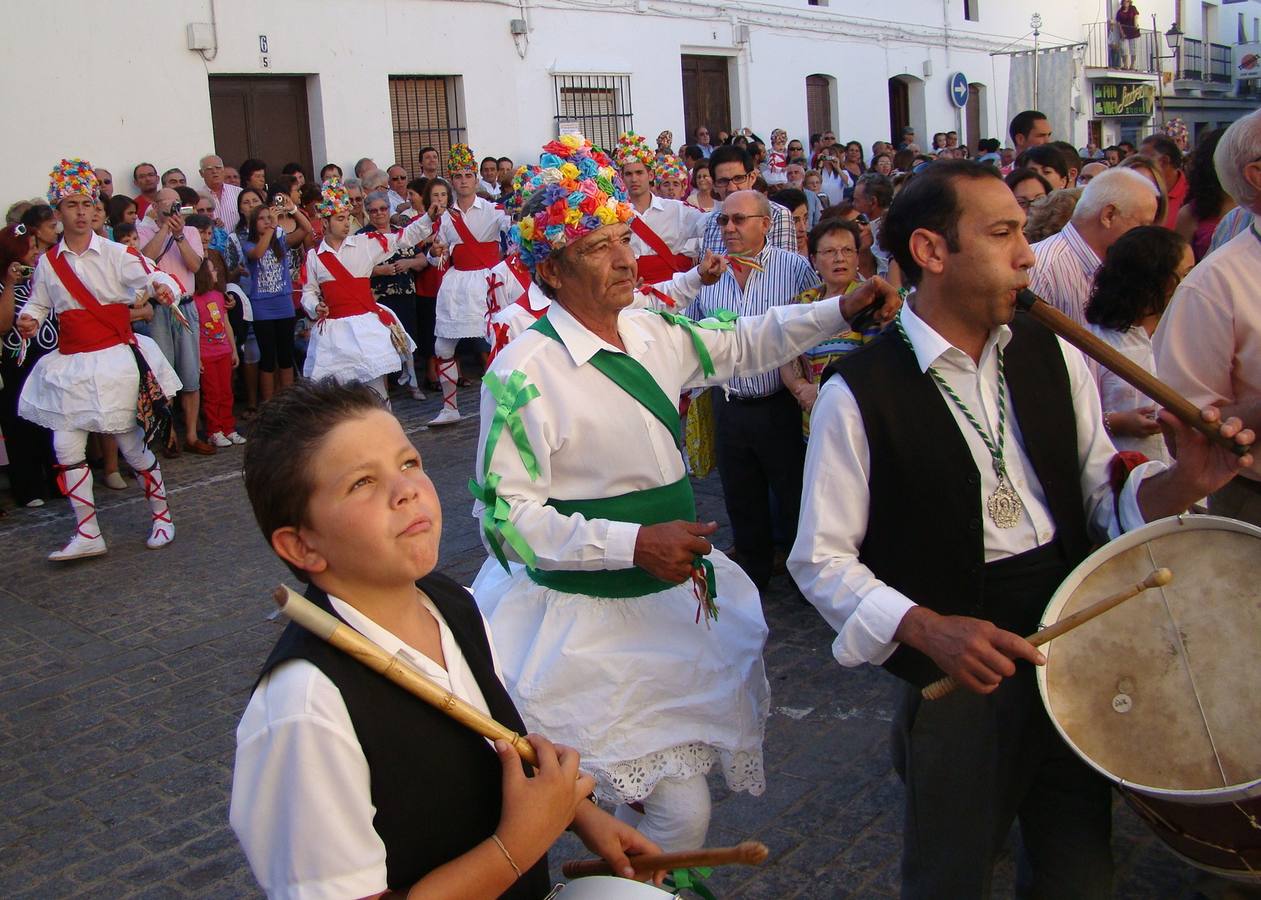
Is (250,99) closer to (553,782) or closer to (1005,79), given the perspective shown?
(553,782)

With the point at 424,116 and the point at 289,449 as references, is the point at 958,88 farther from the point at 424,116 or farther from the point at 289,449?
the point at 289,449

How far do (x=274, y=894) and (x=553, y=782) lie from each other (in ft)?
1.54

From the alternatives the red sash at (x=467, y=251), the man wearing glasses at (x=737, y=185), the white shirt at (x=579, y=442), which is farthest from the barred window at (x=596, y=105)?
the white shirt at (x=579, y=442)

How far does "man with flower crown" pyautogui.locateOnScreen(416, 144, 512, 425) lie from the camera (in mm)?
12008

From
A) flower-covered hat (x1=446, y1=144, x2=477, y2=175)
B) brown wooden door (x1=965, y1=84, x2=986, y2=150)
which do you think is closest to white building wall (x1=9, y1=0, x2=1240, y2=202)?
brown wooden door (x1=965, y1=84, x2=986, y2=150)

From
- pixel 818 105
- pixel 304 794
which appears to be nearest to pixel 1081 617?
pixel 304 794

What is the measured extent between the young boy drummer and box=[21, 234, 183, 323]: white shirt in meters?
6.65

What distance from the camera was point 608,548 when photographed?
305cm

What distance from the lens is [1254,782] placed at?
2.32 m

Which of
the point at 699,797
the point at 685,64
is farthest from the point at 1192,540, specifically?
the point at 685,64

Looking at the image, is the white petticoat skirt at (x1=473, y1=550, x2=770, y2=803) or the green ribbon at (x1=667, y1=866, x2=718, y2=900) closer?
the green ribbon at (x1=667, y1=866, x2=718, y2=900)

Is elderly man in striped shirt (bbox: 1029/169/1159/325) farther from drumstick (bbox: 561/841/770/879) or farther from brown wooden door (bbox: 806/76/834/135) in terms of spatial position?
brown wooden door (bbox: 806/76/834/135)

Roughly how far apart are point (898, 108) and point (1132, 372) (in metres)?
26.4

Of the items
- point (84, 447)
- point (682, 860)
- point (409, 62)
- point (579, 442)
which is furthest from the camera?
point (409, 62)
